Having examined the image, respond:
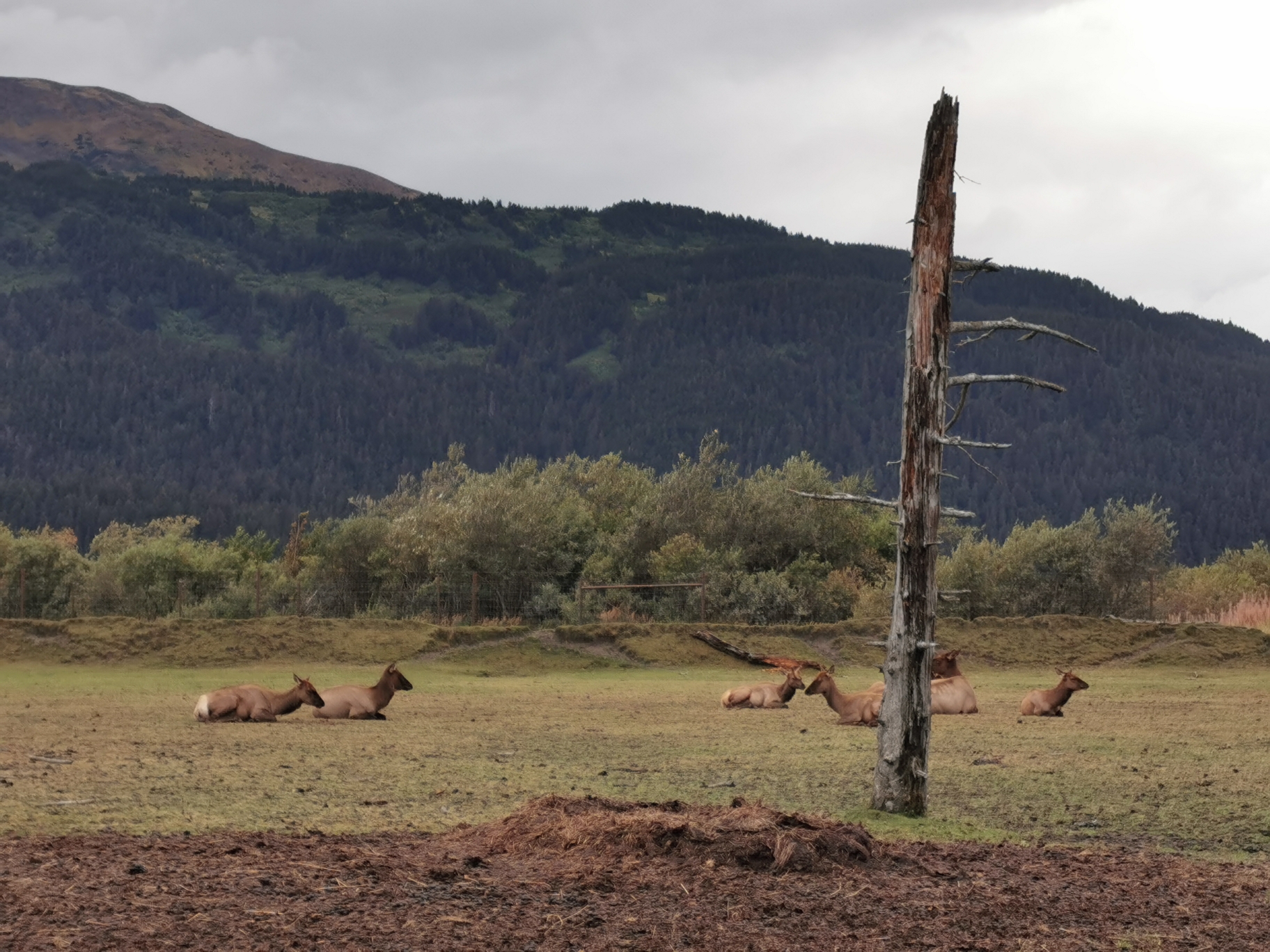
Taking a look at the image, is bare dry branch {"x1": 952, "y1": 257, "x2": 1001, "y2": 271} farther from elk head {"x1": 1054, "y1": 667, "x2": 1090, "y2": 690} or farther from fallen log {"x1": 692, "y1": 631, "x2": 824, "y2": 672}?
fallen log {"x1": 692, "y1": 631, "x2": 824, "y2": 672}

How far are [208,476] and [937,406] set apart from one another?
190m

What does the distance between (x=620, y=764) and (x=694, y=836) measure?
668cm

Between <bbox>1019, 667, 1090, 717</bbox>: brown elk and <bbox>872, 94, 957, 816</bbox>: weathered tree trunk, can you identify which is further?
<bbox>1019, 667, 1090, 717</bbox>: brown elk

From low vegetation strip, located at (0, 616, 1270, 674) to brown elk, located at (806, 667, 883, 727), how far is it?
16.3 m

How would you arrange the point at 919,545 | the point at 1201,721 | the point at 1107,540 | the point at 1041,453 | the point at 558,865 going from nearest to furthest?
the point at 558,865, the point at 919,545, the point at 1201,721, the point at 1107,540, the point at 1041,453

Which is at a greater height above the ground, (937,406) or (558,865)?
(937,406)

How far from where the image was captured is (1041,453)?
604 feet

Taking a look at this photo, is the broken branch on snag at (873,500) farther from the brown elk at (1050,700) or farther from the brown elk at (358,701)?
the brown elk at (358,701)

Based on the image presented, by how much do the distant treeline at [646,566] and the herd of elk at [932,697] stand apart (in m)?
19.8

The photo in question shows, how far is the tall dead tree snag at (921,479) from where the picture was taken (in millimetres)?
12484

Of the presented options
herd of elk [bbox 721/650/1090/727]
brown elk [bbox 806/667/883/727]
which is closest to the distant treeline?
herd of elk [bbox 721/650/1090/727]

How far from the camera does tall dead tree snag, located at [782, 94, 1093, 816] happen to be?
12484 mm

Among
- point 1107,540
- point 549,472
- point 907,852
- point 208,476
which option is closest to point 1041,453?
point 208,476

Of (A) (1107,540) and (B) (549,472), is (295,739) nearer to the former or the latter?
(A) (1107,540)
